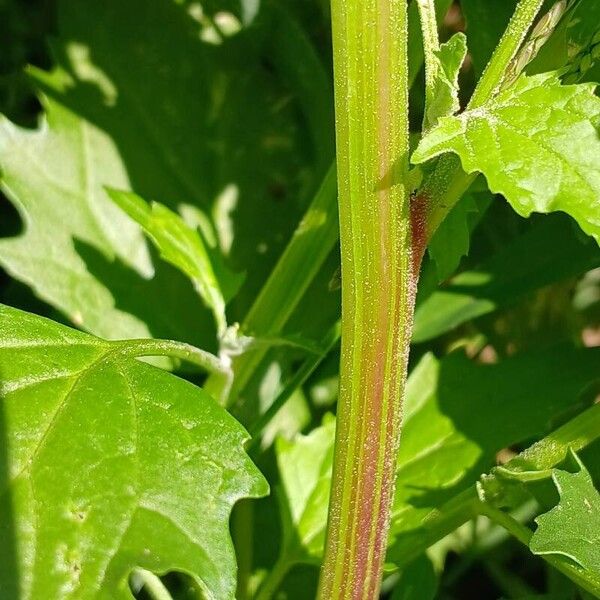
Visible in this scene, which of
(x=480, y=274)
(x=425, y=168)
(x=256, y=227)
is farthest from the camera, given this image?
(x=256, y=227)

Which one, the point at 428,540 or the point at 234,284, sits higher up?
the point at 234,284

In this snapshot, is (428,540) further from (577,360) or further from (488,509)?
(577,360)

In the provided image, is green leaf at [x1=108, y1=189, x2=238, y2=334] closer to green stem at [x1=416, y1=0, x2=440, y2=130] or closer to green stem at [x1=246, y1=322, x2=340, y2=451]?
green stem at [x1=246, y1=322, x2=340, y2=451]

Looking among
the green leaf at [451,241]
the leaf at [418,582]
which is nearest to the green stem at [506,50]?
the green leaf at [451,241]

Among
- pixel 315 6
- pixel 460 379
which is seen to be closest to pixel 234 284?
pixel 460 379

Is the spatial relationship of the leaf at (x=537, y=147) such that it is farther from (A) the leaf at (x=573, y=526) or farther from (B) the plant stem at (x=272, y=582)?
(B) the plant stem at (x=272, y=582)

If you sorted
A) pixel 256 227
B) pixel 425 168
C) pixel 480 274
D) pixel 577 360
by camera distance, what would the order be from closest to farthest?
pixel 425 168 → pixel 577 360 → pixel 480 274 → pixel 256 227
